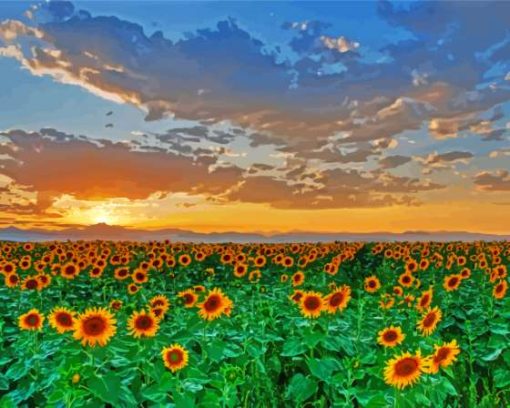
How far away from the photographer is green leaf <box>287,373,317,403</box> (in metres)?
6.36

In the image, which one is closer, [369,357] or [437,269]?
[369,357]

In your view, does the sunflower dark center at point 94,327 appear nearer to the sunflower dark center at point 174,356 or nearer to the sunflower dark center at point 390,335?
the sunflower dark center at point 174,356

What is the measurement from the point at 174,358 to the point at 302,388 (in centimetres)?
151

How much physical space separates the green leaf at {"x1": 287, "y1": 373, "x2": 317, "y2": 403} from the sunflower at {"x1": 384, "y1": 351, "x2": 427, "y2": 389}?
4.29 feet

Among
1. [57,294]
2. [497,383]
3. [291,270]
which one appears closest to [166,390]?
[497,383]

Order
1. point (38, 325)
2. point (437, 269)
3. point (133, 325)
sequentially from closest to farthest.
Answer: point (133, 325)
point (38, 325)
point (437, 269)

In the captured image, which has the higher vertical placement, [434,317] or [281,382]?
[434,317]

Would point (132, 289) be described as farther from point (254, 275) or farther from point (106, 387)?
point (106, 387)

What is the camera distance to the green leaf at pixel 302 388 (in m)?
6.36

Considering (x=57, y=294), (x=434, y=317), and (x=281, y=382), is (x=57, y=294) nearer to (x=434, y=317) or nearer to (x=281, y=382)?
(x=281, y=382)

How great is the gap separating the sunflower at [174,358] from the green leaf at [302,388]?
140 centimetres

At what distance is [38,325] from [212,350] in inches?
66.4

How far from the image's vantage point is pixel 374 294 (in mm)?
11156

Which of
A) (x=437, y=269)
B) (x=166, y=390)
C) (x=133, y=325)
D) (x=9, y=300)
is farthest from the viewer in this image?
(x=437, y=269)
